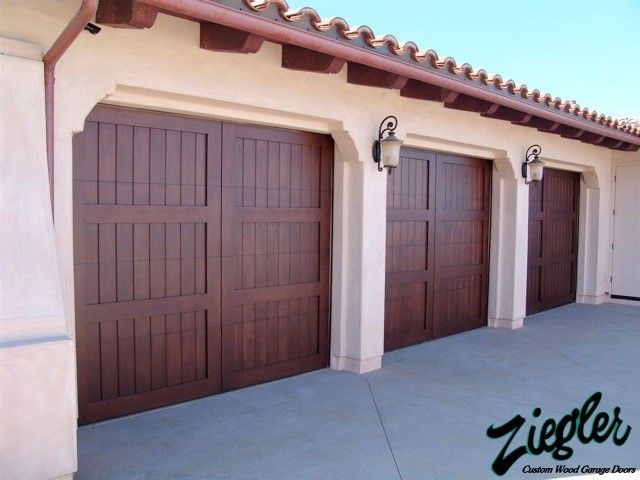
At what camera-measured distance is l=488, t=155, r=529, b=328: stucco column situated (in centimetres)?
920

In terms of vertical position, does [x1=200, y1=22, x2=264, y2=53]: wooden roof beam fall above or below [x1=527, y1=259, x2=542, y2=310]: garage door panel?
above

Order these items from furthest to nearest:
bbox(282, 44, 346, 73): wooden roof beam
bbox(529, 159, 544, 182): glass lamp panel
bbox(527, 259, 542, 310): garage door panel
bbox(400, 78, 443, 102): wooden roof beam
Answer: bbox(527, 259, 542, 310): garage door panel, bbox(529, 159, 544, 182): glass lamp panel, bbox(400, 78, 443, 102): wooden roof beam, bbox(282, 44, 346, 73): wooden roof beam

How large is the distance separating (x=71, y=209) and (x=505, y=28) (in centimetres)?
1200

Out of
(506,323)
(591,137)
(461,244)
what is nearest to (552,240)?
(591,137)

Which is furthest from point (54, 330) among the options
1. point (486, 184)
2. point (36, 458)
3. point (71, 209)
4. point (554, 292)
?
point (554, 292)

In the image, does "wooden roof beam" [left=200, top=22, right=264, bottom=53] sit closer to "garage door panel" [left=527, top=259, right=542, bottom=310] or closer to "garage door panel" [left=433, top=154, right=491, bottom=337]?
"garage door panel" [left=433, top=154, right=491, bottom=337]

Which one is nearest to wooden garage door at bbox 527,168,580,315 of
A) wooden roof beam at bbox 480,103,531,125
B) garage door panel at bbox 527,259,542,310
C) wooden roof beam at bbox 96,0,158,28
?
garage door panel at bbox 527,259,542,310

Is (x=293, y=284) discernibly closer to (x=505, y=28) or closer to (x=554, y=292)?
(x=554, y=292)

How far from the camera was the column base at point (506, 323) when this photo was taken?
30.3 feet

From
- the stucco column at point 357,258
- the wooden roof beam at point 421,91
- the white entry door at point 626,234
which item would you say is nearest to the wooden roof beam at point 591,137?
the white entry door at point 626,234

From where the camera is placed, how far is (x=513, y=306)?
9234 mm

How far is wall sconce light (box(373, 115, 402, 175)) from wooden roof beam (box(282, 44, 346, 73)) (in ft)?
4.58

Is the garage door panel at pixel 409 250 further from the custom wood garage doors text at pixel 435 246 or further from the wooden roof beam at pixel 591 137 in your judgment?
the wooden roof beam at pixel 591 137

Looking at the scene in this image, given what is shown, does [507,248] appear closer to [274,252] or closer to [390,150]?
[390,150]
